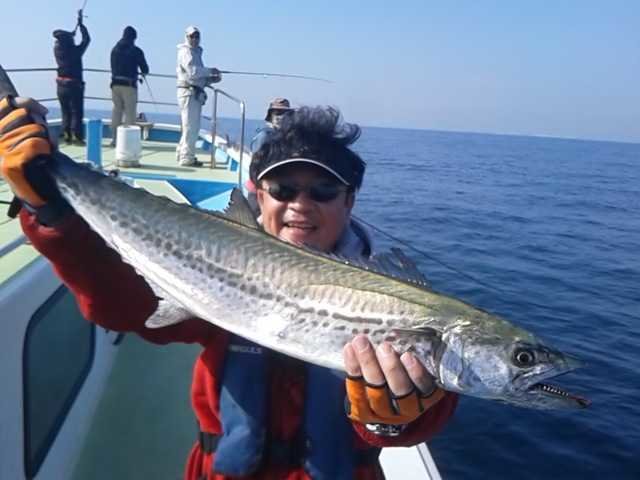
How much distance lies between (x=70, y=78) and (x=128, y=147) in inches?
101

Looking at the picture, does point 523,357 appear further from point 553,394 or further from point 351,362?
point 351,362

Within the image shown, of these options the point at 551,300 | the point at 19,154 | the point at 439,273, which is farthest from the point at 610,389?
the point at 19,154

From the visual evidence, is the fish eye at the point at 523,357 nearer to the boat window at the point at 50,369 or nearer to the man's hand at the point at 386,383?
the man's hand at the point at 386,383

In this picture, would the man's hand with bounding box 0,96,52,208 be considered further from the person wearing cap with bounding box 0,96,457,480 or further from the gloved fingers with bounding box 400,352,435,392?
the gloved fingers with bounding box 400,352,435,392

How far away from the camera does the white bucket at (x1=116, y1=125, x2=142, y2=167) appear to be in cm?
902

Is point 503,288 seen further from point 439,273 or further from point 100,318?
point 100,318

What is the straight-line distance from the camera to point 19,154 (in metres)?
2.24

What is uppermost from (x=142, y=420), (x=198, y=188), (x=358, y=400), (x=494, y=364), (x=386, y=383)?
(x=494, y=364)

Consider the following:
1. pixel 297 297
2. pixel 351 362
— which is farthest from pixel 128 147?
pixel 351 362

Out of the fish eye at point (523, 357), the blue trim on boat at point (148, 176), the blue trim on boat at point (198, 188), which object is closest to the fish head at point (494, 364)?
the fish eye at point (523, 357)

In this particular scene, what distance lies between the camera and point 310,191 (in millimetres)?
2521

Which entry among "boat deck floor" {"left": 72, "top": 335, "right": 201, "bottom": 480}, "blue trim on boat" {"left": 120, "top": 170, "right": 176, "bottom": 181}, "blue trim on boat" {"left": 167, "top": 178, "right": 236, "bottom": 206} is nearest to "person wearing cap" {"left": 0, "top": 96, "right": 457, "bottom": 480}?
"boat deck floor" {"left": 72, "top": 335, "right": 201, "bottom": 480}

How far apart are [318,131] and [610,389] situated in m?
7.06

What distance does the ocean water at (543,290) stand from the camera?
6.63 m
